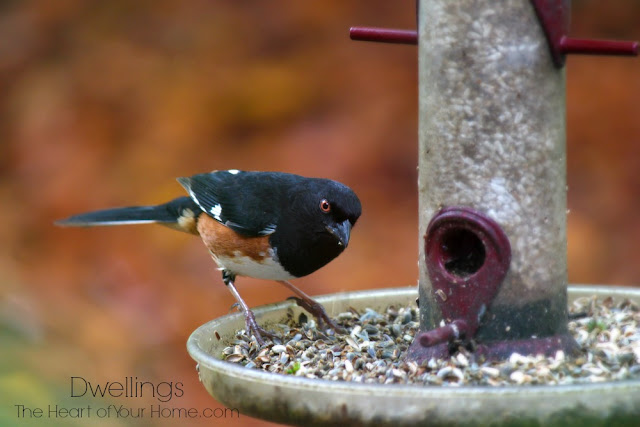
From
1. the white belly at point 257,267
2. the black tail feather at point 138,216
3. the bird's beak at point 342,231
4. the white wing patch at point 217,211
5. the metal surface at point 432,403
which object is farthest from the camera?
the black tail feather at point 138,216

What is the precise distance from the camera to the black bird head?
12.9ft

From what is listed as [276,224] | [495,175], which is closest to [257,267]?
[276,224]

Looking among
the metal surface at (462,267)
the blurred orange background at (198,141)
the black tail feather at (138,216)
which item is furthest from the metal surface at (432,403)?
the blurred orange background at (198,141)

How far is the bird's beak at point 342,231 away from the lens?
3.89m

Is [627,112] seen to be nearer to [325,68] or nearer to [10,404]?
[325,68]

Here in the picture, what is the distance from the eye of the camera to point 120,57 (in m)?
9.09

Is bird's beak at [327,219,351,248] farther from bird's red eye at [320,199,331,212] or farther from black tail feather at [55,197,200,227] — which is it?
black tail feather at [55,197,200,227]

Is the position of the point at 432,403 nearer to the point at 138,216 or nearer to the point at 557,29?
the point at 557,29

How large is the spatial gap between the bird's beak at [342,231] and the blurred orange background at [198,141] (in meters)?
3.57

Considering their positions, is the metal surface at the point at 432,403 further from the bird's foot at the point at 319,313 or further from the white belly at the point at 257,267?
the white belly at the point at 257,267

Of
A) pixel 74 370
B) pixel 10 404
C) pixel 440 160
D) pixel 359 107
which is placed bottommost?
pixel 74 370

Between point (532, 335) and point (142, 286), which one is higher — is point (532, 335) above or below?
above

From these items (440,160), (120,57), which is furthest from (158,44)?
(440,160)

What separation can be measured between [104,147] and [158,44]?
1122mm
